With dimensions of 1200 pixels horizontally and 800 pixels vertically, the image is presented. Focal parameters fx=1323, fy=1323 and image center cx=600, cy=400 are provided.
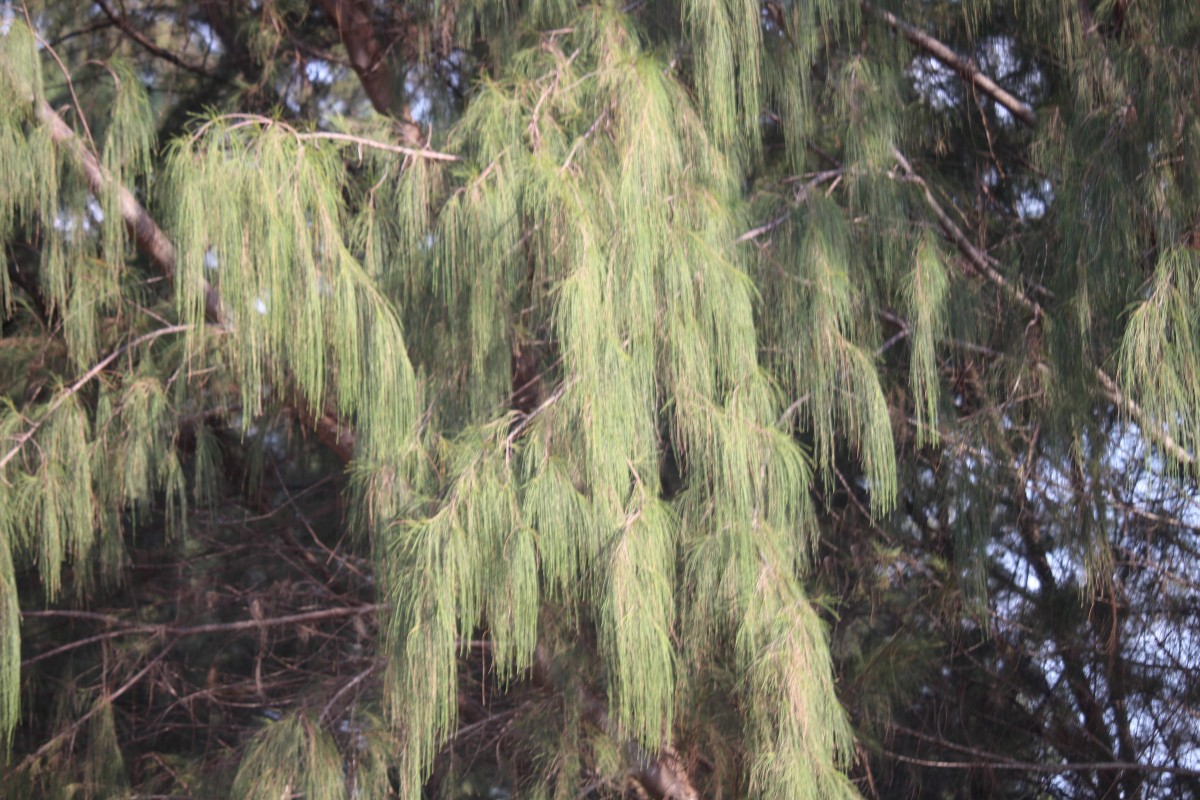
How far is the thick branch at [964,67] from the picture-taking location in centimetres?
210

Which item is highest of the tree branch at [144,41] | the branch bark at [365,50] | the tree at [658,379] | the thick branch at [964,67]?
the tree branch at [144,41]

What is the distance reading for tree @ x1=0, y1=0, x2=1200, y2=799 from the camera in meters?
1.55

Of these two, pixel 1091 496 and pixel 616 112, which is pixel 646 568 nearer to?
pixel 616 112

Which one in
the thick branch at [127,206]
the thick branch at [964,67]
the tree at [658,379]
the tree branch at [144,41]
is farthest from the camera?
the tree branch at [144,41]

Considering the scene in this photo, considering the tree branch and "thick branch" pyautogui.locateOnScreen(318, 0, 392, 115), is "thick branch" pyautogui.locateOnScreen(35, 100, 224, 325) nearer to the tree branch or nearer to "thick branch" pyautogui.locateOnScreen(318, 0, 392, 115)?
"thick branch" pyautogui.locateOnScreen(318, 0, 392, 115)

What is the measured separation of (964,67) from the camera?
7.04 feet

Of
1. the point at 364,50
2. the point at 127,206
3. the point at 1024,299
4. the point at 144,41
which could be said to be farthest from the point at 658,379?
the point at 144,41

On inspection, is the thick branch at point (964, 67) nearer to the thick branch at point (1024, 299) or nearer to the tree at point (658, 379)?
the tree at point (658, 379)

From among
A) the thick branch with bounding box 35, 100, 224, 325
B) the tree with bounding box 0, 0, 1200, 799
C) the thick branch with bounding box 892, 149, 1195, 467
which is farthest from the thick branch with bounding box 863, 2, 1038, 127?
the thick branch with bounding box 35, 100, 224, 325

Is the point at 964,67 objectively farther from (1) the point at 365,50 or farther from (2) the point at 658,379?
(1) the point at 365,50

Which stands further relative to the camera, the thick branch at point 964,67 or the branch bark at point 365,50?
the branch bark at point 365,50

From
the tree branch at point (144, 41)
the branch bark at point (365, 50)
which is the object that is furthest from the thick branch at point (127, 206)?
the tree branch at point (144, 41)

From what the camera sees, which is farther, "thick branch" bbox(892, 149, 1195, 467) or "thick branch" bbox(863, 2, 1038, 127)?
"thick branch" bbox(863, 2, 1038, 127)

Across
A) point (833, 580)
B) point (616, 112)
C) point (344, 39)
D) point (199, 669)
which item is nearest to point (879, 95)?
point (616, 112)
